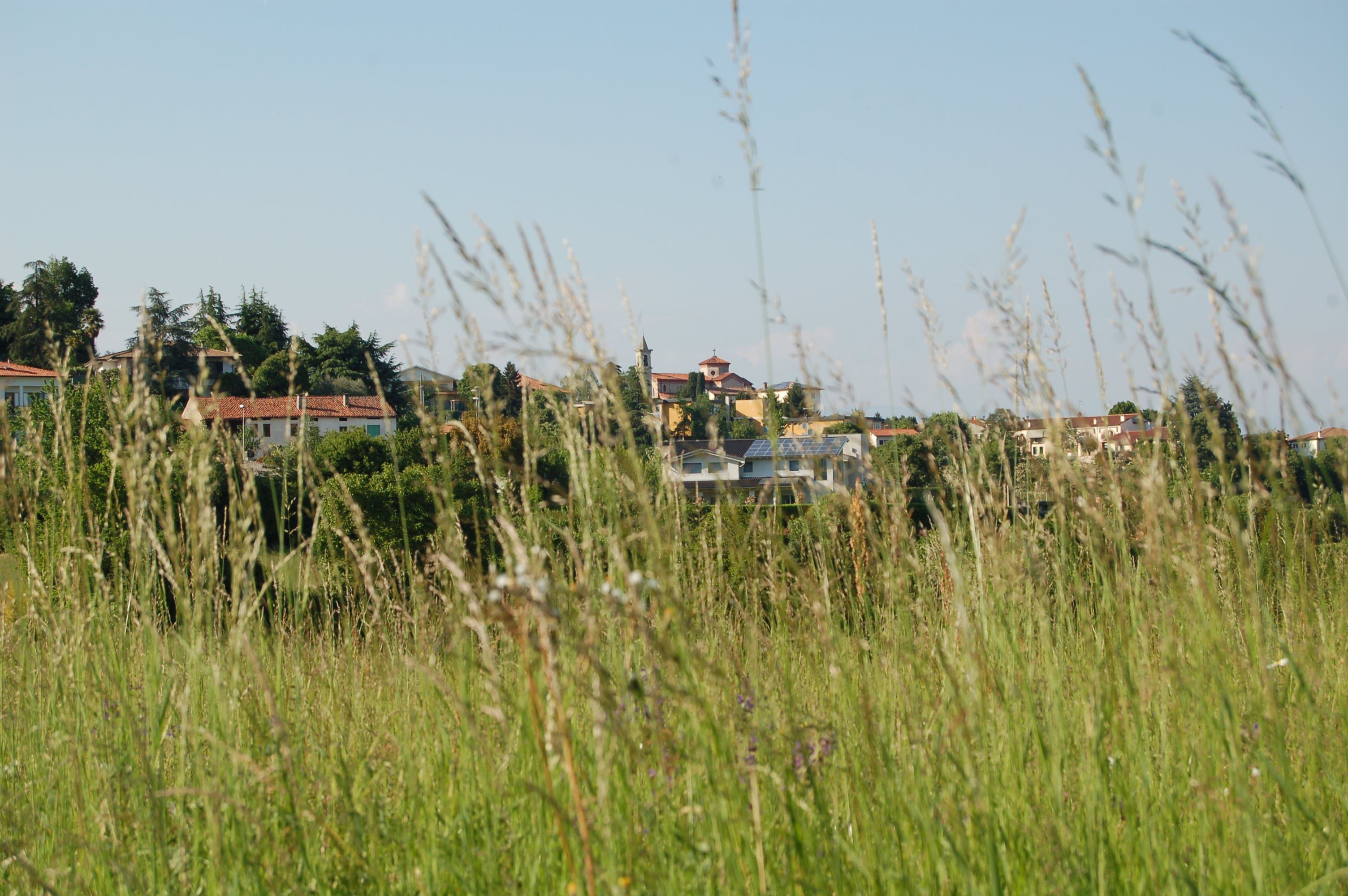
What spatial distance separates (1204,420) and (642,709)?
1.47 m

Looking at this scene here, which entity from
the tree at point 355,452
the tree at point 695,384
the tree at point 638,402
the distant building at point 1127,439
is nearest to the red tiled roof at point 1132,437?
the distant building at point 1127,439

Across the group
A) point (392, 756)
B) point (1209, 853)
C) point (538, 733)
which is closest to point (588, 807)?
point (538, 733)

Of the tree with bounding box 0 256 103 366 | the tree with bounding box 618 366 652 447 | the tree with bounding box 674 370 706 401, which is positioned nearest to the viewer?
the tree with bounding box 618 366 652 447

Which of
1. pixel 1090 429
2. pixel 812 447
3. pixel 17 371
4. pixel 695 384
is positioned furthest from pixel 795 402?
pixel 695 384

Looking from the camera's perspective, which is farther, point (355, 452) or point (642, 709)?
point (355, 452)

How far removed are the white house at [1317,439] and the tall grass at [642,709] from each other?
105 millimetres

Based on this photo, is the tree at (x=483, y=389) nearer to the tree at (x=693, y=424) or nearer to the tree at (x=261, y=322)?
the tree at (x=693, y=424)

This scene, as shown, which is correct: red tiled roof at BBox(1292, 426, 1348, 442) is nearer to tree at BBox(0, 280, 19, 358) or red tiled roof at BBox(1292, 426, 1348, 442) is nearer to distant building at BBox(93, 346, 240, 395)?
distant building at BBox(93, 346, 240, 395)

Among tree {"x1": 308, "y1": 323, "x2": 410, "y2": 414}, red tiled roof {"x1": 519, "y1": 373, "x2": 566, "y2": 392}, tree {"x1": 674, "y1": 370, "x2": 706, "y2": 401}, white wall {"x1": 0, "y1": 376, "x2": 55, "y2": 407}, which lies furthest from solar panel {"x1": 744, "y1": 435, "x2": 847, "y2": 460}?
tree {"x1": 674, "y1": 370, "x2": 706, "y2": 401}

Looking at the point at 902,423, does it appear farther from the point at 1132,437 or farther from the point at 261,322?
the point at 261,322

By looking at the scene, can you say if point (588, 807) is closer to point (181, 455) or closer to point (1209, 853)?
point (1209, 853)

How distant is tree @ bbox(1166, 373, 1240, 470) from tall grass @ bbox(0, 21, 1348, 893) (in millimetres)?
79

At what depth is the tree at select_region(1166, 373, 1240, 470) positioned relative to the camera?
1307 mm

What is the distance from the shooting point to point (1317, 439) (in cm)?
157
